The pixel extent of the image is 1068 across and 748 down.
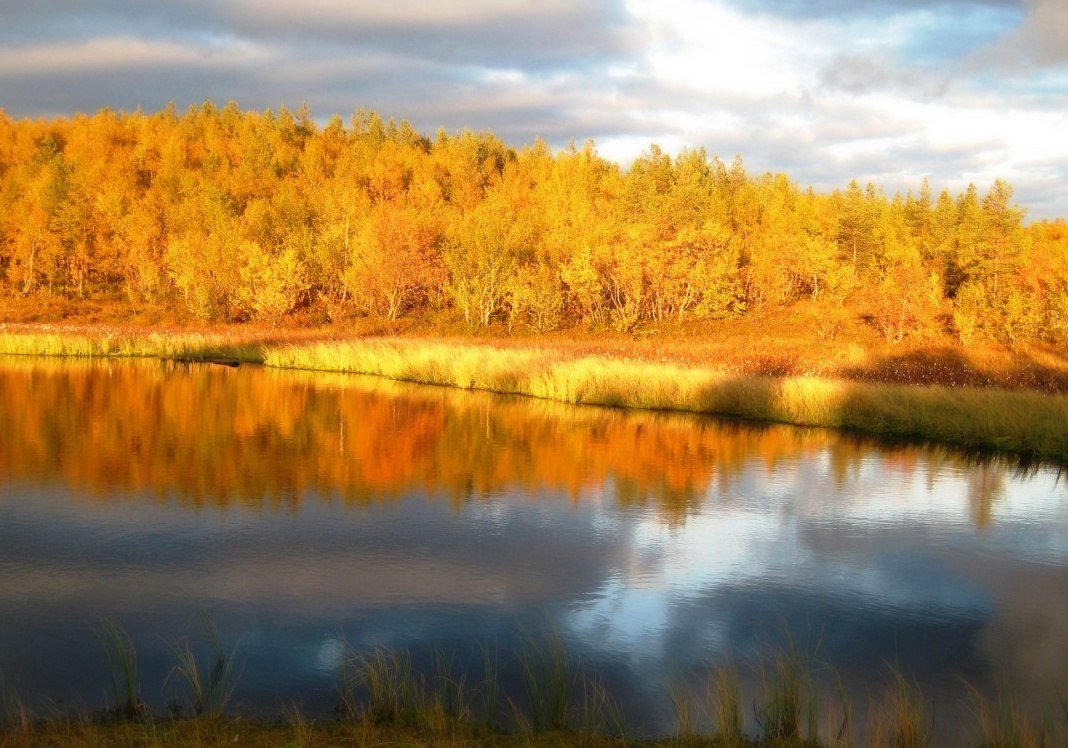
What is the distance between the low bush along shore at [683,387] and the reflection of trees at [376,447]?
131 centimetres

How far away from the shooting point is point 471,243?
Answer: 197 ft

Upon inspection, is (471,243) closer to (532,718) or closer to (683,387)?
(683,387)

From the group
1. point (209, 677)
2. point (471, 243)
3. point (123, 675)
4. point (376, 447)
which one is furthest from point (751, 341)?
point (123, 675)

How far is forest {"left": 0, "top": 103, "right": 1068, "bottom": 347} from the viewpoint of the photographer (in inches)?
2269

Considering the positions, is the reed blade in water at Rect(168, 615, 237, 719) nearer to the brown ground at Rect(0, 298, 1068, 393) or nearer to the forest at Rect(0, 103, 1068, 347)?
the brown ground at Rect(0, 298, 1068, 393)

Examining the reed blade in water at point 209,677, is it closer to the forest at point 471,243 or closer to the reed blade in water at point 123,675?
the reed blade in water at point 123,675

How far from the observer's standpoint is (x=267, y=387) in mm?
29797

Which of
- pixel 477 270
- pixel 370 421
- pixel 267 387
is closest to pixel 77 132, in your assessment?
pixel 477 270

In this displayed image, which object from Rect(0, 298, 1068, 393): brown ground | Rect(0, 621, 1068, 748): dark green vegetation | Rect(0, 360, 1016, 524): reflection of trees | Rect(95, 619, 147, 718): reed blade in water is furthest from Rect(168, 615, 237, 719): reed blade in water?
Rect(0, 298, 1068, 393): brown ground

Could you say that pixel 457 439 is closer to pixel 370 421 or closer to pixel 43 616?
pixel 370 421

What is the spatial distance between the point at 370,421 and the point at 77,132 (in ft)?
317

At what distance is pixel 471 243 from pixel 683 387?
→ 36039mm

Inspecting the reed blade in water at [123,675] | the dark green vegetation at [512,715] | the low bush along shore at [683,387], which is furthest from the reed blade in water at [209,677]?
the low bush along shore at [683,387]

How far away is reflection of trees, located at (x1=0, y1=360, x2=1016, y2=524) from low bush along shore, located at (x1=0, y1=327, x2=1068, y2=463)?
131cm
